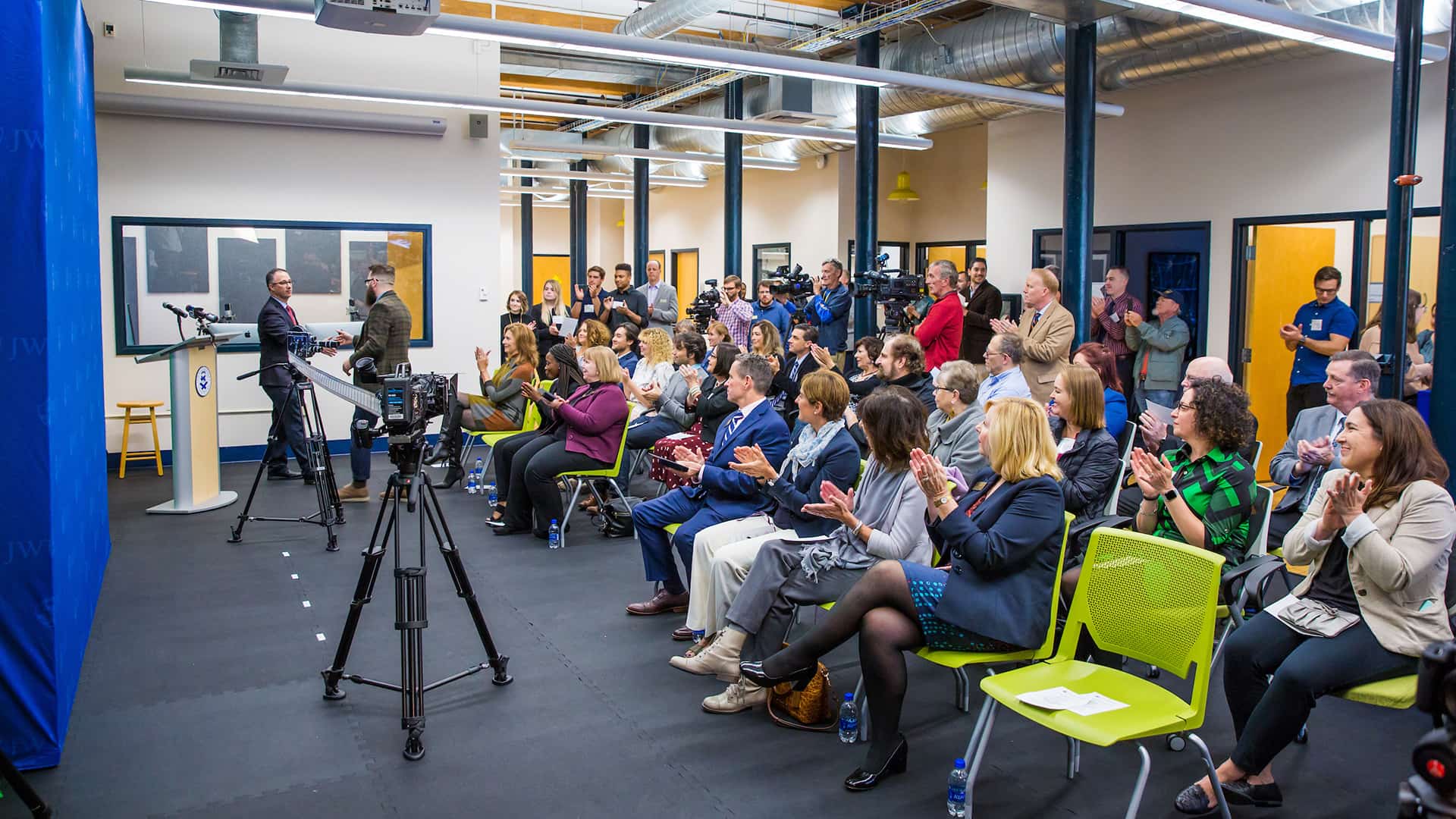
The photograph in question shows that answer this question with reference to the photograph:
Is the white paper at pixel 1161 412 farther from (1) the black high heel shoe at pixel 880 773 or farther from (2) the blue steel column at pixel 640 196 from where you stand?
(2) the blue steel column at pixel 640 196

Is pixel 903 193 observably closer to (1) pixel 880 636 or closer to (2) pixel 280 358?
(2) pixel 280 358

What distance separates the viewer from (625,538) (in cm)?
606

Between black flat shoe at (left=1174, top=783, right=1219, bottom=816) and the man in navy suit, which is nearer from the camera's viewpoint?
black flat shoe at (left=1174, top=783, right=1219, bottom=816)

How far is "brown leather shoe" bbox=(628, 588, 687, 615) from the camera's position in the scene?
461cm

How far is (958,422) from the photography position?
440 centimetres

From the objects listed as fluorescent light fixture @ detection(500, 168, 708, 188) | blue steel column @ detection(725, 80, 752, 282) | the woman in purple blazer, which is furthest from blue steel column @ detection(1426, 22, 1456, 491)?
fluorescent light fixture @ detection(500, 168, 708, 188)

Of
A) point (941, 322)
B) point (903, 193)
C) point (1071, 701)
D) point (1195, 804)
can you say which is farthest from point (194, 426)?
point (903, 193)

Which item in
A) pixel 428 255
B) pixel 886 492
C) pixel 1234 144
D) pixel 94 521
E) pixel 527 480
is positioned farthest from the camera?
pixel 428 255

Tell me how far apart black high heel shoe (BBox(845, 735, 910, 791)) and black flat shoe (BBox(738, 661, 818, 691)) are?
0.34 metres

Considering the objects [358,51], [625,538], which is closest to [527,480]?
[625,538]

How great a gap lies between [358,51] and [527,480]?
4.64 m

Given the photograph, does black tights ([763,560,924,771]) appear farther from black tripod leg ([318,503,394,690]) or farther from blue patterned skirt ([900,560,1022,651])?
black tripod leg ([318,503,394,690])

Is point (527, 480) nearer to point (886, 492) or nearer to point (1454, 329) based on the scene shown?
point (886, 492)

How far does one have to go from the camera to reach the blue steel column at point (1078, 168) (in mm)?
7098
